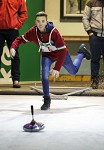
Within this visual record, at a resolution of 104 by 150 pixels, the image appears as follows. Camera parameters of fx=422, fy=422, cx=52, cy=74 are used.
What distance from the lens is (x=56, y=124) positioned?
136 inches

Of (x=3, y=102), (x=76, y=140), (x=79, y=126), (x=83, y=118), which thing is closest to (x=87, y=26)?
(x=3, y=102)

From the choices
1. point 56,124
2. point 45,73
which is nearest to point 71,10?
point 45,73

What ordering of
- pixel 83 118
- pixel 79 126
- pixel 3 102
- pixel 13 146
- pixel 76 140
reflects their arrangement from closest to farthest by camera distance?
pixel 13 146
pixel 76 140
pixel 79 126
pixel 83 118
pixel 3 102

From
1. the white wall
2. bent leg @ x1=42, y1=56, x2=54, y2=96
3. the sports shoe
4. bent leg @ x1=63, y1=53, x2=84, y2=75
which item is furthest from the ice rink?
the white wall

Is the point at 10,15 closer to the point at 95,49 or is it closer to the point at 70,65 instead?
the point at 95,49

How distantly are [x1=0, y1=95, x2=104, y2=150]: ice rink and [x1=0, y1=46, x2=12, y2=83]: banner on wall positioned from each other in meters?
1.11

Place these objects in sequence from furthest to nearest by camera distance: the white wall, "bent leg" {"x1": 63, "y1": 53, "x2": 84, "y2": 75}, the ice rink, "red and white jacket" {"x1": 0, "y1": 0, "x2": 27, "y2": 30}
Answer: the white wall < "red and white jacket" {"x1": 0, "y1": 0, "x2": 27, "y2": 30} < "bent leg" {"x1": 63, "y1": 53, "x2": 84, "y2": 75} < the ice rink

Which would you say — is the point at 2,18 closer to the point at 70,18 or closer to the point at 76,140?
the point at 70,18

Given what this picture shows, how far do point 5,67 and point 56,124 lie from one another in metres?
2.85

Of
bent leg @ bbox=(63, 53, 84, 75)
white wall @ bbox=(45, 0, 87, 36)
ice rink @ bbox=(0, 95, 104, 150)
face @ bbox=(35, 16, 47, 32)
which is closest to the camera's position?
ice rink @ bbox=(0, 95, 104, 150)

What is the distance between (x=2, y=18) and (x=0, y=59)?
0.55 meters

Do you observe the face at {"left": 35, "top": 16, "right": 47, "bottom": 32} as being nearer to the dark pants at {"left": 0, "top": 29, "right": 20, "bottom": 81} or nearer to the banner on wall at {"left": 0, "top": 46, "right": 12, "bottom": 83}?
the dark pants at {"left": 0, "top": 29, "right": 20, "bottom": 81}

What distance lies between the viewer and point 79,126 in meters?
3.36

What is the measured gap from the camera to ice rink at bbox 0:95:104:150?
2.74 metres
